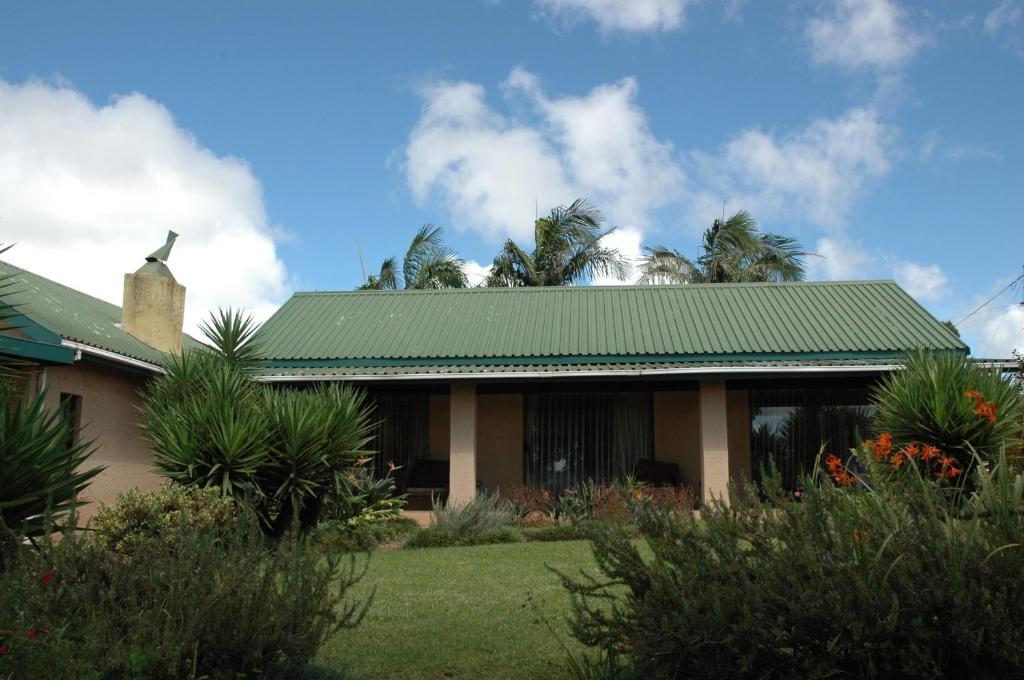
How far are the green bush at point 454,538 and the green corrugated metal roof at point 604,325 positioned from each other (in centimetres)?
339

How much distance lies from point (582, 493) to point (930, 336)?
6457 mm

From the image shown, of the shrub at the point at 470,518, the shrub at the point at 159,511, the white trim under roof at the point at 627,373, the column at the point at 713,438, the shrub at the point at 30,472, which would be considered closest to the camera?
the shrub at the point at 30,472

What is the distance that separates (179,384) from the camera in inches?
497

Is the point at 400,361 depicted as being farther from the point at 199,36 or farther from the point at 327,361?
the point at 199,36

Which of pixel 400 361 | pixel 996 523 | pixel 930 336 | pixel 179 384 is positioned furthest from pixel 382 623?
pixel 930 336

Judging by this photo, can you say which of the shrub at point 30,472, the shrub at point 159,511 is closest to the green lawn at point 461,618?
the shrub at point 159,511

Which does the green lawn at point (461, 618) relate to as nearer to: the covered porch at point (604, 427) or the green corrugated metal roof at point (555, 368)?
the green corrugated metal roof at point (555, 368)

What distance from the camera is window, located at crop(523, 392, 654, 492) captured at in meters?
15.9

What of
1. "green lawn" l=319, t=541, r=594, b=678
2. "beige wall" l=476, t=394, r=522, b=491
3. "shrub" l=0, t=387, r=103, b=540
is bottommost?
"green lawn" l=319, t=541, r=594, b=678

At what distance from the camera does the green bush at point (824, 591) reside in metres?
3.96

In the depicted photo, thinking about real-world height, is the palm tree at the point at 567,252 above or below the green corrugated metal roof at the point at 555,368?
above

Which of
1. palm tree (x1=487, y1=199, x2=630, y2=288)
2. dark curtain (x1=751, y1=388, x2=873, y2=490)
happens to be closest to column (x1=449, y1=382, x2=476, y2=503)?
dark curtain (x1=751, y1=388, x2=873, y2=490)

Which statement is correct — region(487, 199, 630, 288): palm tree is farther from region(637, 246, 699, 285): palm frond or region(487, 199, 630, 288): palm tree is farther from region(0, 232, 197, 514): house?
region(0, 232, 197, 514): house

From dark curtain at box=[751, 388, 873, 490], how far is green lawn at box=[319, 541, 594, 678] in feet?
19.3
